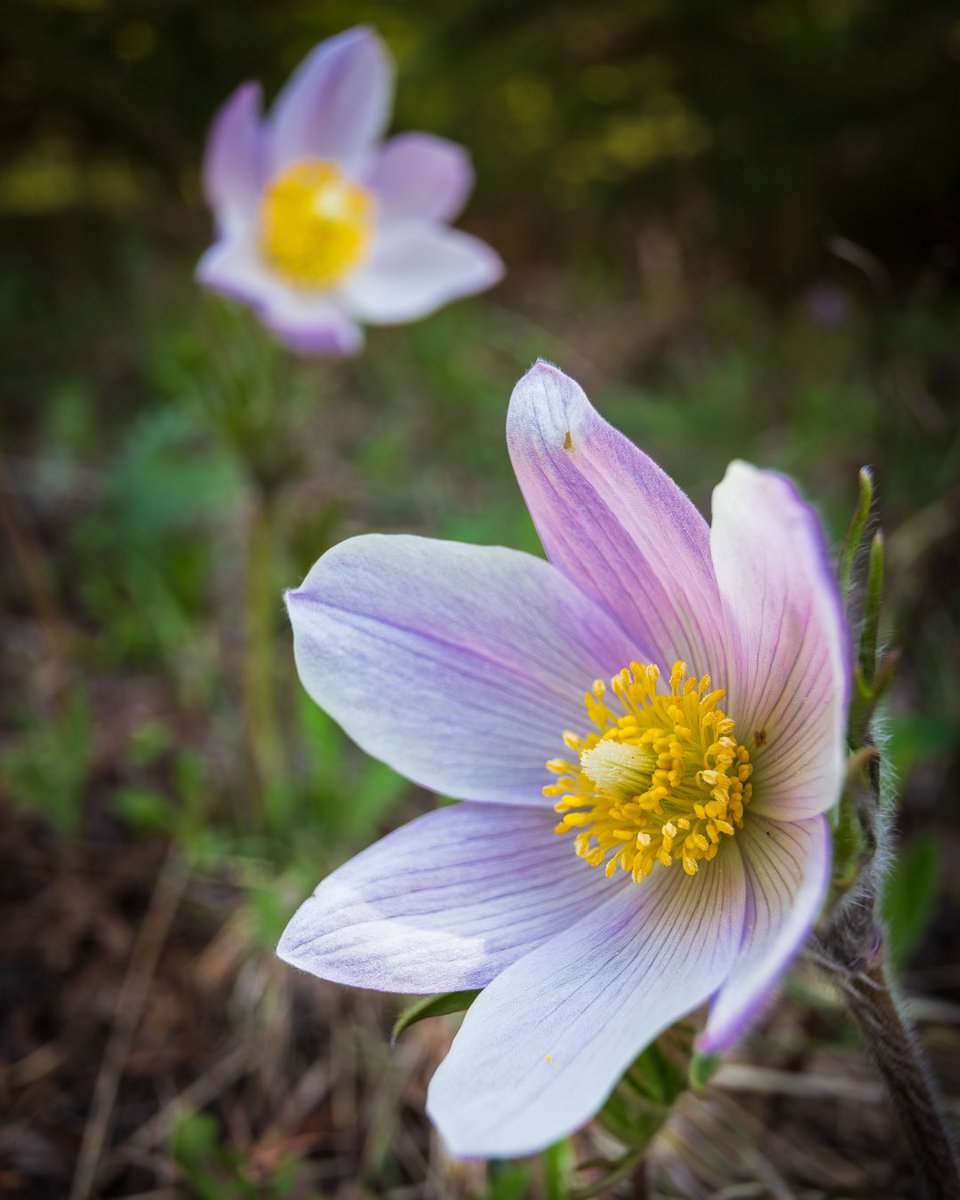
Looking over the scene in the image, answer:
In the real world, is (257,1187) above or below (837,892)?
below

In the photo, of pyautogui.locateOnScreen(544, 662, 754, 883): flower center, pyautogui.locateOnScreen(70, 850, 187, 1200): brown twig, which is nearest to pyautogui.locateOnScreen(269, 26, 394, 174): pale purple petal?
pyautogui.locateOnScreen(70, 850, 187, 1200): brown twig

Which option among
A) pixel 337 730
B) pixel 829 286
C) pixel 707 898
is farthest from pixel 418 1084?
pixel 829 286

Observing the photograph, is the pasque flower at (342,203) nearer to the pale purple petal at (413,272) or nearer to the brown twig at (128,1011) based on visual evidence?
the pale purple petal at (413,272)

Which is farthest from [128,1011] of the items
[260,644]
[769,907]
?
[769,907]

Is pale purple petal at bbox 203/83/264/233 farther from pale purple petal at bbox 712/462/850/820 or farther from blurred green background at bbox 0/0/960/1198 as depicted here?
pale purple petal at bbox 712/462/850/820

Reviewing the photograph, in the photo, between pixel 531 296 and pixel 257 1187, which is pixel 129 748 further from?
pixel 531 296

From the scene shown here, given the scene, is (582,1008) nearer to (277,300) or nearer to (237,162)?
(277,300)
